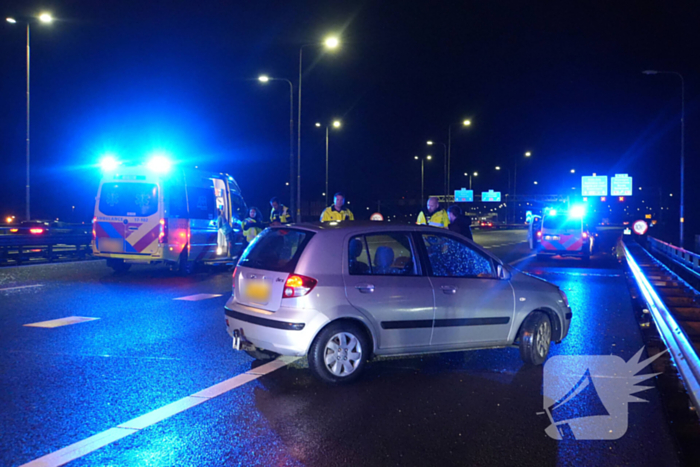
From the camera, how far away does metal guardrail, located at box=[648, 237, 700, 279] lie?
14320mm

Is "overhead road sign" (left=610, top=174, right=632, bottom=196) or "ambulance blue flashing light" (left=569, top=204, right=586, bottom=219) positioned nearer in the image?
"ambulance blue flashing light" (left=569, top=204, right=586, bottom=219)

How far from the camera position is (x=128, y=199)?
46.4ft

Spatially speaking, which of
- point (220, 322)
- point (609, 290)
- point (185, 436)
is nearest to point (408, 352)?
point (185, 436)

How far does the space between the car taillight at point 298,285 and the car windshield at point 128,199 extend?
9.15 meters

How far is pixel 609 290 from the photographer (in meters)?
13.4

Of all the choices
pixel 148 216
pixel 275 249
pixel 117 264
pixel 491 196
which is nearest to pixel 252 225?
pixel 148 216

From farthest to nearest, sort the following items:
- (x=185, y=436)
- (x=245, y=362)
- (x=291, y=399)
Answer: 1. (x=245, y=362)
2. (x=291, y=399)
3. (x=185, y=436)

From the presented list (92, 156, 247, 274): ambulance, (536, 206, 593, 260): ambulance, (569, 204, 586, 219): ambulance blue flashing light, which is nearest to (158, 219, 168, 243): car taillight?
(92, 156, 247, 274): ambulance

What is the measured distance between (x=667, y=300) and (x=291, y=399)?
893 centimetres

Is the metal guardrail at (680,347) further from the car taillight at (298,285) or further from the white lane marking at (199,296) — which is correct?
the white lane marking at (199,296)

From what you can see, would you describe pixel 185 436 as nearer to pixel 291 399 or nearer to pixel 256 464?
pixel 256 464

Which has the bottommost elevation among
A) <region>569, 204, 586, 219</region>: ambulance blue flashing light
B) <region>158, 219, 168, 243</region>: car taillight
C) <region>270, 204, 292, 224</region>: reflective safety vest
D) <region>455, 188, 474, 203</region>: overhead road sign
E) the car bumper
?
the car bumper

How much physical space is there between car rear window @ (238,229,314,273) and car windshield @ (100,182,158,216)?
837cm

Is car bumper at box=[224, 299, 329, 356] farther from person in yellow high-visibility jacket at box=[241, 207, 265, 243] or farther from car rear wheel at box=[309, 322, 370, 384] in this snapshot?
person in yellow high-visibility jacket at box=[241, 207, 265, 243]
